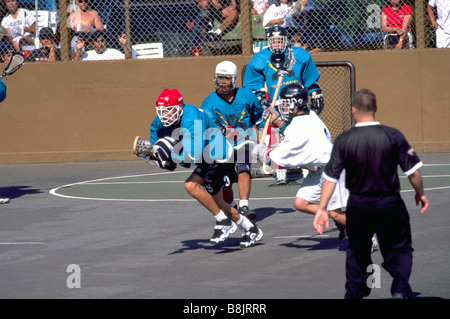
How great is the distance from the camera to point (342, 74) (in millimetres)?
16656

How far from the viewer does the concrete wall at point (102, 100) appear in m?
16.8

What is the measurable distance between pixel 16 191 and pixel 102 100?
407 cm

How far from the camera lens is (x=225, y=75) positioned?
34.1ft

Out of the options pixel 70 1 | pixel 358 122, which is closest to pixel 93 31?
pixel 70 1

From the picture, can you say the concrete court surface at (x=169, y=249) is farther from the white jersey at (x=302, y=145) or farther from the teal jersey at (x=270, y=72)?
the teal jersey at (x=270, y=72)

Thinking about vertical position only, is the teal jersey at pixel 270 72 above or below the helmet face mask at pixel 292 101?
above

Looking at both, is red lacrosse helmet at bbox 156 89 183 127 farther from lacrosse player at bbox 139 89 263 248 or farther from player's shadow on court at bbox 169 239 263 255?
player's shadow on court at bbox 169 239 263 255

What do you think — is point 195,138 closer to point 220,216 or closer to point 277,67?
point 220,216

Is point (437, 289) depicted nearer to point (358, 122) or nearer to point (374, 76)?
point (358, 122)

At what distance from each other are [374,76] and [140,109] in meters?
4.85

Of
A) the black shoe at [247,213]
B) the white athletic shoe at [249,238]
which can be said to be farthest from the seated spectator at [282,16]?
the white athletic shoe at [249,238]

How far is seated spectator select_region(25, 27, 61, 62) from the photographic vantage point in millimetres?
17703

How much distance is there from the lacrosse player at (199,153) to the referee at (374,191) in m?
2.68

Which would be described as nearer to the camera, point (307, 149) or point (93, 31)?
point (307, 149)
